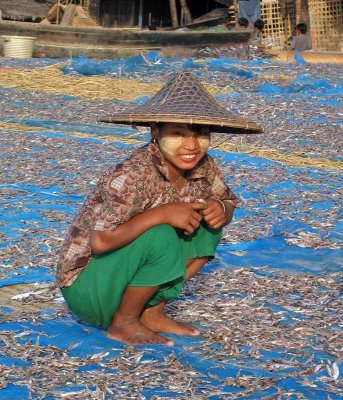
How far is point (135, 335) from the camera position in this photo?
124 inches

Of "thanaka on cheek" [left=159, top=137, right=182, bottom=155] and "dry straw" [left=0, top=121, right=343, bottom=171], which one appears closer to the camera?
"thanaka on cheek" [left=159, top=137, right=182, bottom=155]

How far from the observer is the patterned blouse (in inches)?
120

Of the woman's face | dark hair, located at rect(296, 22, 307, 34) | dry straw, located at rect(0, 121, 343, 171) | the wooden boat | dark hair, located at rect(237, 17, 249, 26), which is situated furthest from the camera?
dark hair, located at rect(237, 17, 249, 26)

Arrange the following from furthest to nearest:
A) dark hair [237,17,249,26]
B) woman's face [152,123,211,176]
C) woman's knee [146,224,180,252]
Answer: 1. dark hair [237,17,249,26]
2. woman's face [152,123,211,176]
3. woman's knee [146,224,180,252]

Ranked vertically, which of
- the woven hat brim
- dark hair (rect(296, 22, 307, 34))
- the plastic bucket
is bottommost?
the woven hat brim

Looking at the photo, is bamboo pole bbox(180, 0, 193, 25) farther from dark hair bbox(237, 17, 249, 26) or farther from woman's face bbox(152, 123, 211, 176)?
woman's face bbox(152, 123, 211, 176)

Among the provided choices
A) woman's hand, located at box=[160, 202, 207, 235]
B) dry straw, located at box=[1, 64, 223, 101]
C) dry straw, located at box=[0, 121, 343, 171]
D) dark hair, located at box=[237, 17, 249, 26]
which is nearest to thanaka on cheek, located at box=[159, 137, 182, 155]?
woman's hand, located at box=[160, 202, 207, 235]

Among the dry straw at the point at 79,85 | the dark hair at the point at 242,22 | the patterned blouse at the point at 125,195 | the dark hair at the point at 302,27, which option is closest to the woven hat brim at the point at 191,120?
the patterned blouse at the point at 125,195

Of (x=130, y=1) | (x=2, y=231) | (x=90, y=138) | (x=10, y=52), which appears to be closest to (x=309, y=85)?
(x=90, y=138)

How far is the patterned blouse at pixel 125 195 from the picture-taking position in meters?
3.05

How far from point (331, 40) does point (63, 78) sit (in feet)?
29.2

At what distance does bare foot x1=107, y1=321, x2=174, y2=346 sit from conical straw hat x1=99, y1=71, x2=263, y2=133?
74 centimetres

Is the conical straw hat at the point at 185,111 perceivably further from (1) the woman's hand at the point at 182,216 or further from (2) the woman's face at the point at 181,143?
(1) the woman's hand at the point at 182,216

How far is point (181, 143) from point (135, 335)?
0.71 m
